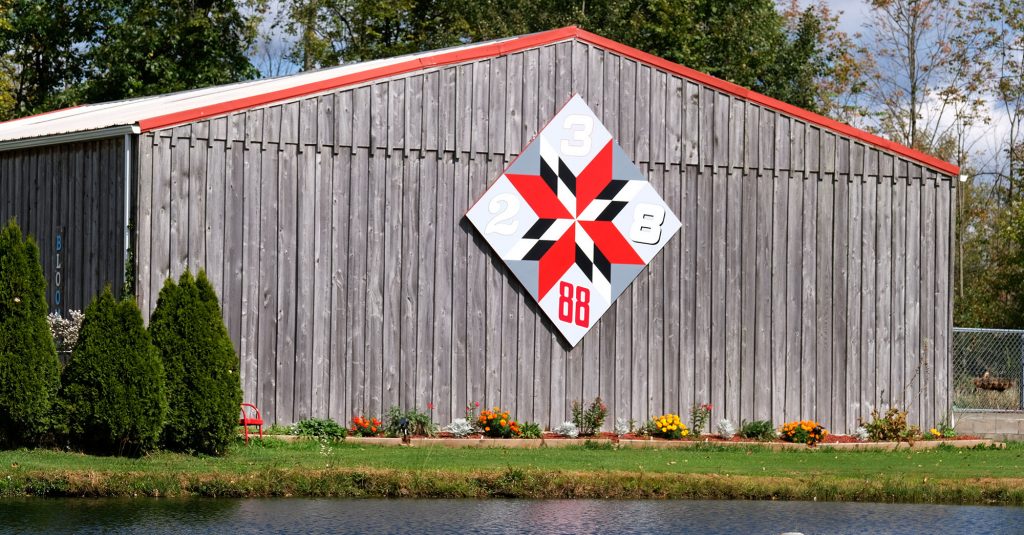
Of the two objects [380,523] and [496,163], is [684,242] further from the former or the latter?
[380,523]

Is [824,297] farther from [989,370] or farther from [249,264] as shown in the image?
[249,264]

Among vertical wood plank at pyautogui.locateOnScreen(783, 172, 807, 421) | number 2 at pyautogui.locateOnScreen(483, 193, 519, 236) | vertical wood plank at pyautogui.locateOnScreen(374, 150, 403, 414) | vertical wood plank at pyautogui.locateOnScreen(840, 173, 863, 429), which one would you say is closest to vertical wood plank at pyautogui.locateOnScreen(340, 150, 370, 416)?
vertical wood plank at pyautogui.locateOnScreen(374, 150, 403, 414)

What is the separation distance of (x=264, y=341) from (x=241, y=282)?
854 millimetres

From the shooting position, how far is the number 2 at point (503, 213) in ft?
65.2

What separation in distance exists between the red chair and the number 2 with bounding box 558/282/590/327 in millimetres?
4604

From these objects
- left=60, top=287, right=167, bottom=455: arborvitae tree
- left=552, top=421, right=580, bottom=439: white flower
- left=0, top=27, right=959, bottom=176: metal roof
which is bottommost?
left=552, top=421, right=580, bottom=439: white flower

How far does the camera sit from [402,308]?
19484 millimetres

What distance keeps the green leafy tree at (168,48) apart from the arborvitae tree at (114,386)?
24.2 meters

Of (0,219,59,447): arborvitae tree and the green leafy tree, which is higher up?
the green leafy tree

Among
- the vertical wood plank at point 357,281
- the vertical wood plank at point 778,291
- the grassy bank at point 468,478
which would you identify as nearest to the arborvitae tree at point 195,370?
the grassy bank at point 468,478

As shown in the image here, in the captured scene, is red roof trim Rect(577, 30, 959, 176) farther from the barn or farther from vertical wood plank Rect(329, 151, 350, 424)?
vertical wood plank Rect(329, 151, 350, 424)

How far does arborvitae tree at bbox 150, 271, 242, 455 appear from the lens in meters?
15.5

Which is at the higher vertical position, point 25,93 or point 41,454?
point 25,93

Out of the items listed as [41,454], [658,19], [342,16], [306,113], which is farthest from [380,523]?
[342,16]
